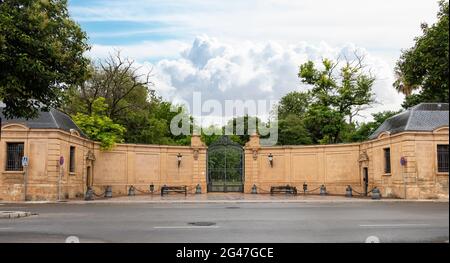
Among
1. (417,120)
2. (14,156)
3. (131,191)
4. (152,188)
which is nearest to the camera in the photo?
(417,120)

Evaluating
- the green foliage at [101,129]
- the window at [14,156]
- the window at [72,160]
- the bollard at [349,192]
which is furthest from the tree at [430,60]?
the green foliage at [101,129]

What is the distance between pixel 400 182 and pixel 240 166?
49.2ft

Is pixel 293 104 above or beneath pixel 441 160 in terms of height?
above

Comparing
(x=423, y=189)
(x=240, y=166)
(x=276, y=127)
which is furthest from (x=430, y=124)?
(x=276, y=127)

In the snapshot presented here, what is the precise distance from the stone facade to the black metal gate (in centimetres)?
64

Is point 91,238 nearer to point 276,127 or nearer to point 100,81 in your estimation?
point 100,81

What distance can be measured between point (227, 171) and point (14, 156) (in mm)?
17629

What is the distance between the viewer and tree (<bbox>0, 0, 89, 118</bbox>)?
1518 cm

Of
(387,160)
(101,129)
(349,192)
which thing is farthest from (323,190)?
(101,129)

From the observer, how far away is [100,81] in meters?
51.8

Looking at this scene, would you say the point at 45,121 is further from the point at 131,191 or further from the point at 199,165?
the point at 199,165

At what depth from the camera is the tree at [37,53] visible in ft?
49.8

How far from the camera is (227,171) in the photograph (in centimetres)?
4075

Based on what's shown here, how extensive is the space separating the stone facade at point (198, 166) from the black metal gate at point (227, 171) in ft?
2.11
